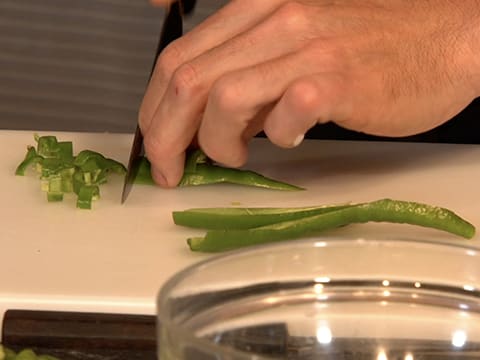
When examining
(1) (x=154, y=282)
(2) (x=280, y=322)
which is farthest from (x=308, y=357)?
(1) (x=154, y=282)

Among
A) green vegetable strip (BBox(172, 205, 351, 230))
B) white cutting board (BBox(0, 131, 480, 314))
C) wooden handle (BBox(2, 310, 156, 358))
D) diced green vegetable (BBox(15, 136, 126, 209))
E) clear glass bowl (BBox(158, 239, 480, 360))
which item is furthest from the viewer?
diced green vegetable (BBox(15, 136, 126, 209))

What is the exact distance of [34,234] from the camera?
3.80ft

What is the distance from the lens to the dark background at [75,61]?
8.92 ft

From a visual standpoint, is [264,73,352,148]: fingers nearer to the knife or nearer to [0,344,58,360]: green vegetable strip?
the knife

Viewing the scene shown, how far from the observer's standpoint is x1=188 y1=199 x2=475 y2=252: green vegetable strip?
43.2 inches

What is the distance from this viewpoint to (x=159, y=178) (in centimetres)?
130

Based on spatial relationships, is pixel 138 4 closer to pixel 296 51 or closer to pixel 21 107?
pixel 21 107

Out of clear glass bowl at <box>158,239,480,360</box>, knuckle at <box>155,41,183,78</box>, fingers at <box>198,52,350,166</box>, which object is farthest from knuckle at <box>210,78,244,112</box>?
clear glass bowl at <box>158,239,480,360</box>

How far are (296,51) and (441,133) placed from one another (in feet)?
1.99

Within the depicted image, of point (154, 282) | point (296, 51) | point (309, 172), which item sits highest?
point (296, 51)

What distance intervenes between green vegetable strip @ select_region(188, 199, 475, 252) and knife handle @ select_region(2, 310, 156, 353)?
6.7 inches

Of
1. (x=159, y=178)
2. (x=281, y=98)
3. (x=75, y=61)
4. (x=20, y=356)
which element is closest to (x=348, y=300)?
(x=20, y=356)

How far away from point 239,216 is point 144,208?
14cm

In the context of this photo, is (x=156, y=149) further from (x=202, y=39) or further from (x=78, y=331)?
(x=78, y=331)
